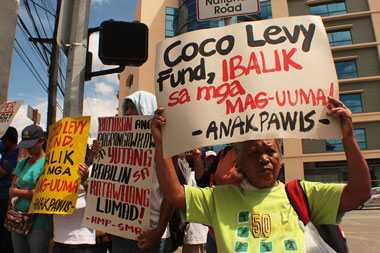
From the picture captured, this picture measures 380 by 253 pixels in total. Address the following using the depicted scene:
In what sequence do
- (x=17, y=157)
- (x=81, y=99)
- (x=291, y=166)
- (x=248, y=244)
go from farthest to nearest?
(x=291, y=166)
(x=17, y=157)
(x=81, y=99)
(x=248, y=244)

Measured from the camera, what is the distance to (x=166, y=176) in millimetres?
1592

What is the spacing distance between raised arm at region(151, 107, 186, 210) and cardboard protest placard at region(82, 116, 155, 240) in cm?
41

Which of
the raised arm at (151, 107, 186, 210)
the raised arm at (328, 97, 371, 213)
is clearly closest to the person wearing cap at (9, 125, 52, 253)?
the raised arm at (151, 107, 186, 210)

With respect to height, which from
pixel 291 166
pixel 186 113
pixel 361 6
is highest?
pixel 361 6

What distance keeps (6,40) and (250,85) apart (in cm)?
459

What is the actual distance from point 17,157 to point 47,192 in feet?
5.69

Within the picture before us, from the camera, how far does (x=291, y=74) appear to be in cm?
152

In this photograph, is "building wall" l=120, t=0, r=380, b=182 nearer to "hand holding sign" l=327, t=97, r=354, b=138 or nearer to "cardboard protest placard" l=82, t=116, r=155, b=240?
"cardboard protest placard" l=82, t=116, r=155, b=240

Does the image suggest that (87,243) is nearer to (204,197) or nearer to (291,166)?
(204,197)

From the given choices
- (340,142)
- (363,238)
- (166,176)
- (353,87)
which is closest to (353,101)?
(353,87)

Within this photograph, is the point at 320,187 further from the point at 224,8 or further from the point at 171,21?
the point at 171,21

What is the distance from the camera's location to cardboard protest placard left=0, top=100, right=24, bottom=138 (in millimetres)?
3524

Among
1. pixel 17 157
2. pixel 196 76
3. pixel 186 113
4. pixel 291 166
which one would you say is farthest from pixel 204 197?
pixel 291 166

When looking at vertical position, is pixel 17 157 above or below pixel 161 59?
below
